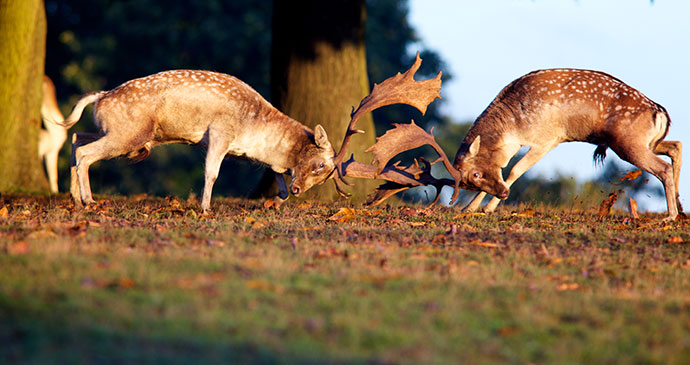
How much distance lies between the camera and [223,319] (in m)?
4.15

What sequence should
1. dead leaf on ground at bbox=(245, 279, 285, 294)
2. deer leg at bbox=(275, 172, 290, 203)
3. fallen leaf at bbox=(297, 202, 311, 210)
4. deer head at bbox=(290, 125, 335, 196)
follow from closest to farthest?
dead leaf on ground at bbox=(245, 279, 285, 294), deer head at bbox=(290, 125, 335, 196), deer leg at bbox=(275, 172, 290, 203), fallen leaf at bbox=(297, 202, 311, 210)

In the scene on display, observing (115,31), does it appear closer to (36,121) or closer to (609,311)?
(36,121)

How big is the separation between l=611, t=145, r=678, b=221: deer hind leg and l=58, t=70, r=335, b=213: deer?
3.98 m

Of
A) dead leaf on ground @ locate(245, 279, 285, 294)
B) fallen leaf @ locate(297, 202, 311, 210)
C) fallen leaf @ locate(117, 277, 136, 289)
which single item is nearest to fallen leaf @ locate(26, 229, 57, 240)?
fallen leaf @ locate(117, 277, 136, 289)

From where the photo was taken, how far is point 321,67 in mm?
13227

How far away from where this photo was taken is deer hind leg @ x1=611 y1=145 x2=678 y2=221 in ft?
32.0

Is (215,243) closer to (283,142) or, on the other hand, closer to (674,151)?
(283,142)

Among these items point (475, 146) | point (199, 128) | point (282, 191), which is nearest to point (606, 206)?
point (475, 146)

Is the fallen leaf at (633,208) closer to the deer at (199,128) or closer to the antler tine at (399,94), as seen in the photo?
the antler tine at (399,94)

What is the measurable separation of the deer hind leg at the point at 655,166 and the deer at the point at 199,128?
3982 mm

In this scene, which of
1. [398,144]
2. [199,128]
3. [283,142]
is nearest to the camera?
[199,128]

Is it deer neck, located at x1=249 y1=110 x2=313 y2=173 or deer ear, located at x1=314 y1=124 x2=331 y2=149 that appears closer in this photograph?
deer ear, located at x1=314 y1=124 x2=331 y2=149

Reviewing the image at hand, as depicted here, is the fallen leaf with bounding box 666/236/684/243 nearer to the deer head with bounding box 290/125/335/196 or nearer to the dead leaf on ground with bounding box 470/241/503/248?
the dead leaf on ground with bounding box 470/241/503/248

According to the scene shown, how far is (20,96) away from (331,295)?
10.3m
